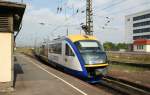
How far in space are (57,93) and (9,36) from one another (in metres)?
3.24

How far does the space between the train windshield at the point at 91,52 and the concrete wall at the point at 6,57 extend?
20.6ft

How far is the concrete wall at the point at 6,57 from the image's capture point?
14125 millimetres

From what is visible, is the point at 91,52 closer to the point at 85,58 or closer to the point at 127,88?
the point at 85,58

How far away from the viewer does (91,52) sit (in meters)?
20.0

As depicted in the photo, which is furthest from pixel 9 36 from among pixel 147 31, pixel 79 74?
pixel 147 31

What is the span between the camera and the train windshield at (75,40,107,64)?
1964cm

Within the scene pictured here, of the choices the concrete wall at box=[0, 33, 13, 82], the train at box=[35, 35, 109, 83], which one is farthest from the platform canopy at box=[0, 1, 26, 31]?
the train at box=[35, 35, 109, 83]

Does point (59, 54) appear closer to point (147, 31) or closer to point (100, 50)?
point (100, 50)

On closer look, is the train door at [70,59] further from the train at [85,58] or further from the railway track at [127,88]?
the railway track at [127,88]

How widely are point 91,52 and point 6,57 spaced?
7.00 m

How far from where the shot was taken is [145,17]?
108312mm

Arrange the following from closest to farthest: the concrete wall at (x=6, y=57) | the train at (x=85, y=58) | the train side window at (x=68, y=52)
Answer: the concrete wall at (x=6, y=57), the train at (x=85, y=58), the train side window at (x=68, y=52)

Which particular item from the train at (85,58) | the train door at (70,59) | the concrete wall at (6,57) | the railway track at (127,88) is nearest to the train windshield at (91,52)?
the train at (85,58)

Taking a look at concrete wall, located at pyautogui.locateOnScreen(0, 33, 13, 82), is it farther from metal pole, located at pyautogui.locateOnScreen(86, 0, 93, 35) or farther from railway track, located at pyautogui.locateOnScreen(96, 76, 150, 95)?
metal pole, located at pyautogui.locateOnScreen(86, 0, 93, 35)
